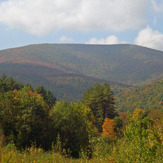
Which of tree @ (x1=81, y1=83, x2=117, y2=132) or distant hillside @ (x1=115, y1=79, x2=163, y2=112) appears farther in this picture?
distant hillside @ (x1=115, y1=79, x2=163, y2=112)

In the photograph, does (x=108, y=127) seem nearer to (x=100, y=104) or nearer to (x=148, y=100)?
(x=100, y=104)

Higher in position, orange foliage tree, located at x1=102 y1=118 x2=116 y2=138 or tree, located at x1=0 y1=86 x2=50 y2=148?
tree, located at x1=0 y1=86 x2=50 y2=148

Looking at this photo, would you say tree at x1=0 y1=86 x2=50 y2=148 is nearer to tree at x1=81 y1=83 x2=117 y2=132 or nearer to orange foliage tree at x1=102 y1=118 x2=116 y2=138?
orange foliage tree at x1=102 y1=118 x2=116 y2=138

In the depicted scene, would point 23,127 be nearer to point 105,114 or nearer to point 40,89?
point 105,114

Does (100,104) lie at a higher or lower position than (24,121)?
lower

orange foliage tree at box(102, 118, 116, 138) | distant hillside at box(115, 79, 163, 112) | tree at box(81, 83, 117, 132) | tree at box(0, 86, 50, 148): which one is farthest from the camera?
distant hillside at box(115, 79, 163, 112)

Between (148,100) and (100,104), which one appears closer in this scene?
(100,104)

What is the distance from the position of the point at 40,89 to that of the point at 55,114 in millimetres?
34869

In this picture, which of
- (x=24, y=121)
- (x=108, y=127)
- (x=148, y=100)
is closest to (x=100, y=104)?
(x=108, y=127)

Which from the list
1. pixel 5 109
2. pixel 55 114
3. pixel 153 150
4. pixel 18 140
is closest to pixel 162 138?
pixel 153 150

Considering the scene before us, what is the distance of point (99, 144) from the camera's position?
24.1 feet

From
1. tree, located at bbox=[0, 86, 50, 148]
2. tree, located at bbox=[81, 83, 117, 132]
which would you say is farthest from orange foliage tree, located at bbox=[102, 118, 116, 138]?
tree, located at bbox=[0, 86, 50, 148]

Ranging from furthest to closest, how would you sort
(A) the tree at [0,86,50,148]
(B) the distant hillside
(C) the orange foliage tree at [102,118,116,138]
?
(B) the distant hillside < (C) the orange foliage tree at [102,118,116,138] < (A) the tree at [0,86,50,148]

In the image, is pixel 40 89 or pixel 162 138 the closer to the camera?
pixel 162 138
